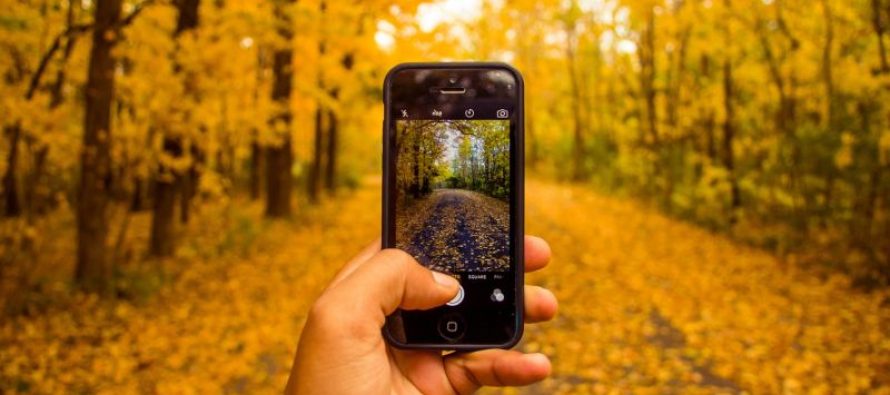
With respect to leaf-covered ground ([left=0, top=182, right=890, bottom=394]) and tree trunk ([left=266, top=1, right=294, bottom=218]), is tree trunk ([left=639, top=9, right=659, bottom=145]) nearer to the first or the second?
leaf-covered ground ([left=0, top=182, right=890, bottom=394])

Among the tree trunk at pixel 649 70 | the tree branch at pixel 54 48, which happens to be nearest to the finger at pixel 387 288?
the tree branch at pixel 54 48

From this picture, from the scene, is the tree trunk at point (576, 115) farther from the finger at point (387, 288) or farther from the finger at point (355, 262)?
the finger at point (387, 288)

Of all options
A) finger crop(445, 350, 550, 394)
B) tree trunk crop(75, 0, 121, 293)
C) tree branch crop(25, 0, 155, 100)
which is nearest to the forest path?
finger crop(445, 350, 550, 394)

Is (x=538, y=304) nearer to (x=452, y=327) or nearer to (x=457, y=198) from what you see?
(x=452, y=327)

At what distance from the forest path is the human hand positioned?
12cm

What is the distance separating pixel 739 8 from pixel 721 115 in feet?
15.4

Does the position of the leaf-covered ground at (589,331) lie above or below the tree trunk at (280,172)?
below

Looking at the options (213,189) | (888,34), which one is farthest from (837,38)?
(213,189)

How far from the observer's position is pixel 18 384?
571 cm

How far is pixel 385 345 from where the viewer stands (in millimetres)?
2107

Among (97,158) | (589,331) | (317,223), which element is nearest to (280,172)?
(317,223)

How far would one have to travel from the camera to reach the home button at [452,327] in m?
2.18

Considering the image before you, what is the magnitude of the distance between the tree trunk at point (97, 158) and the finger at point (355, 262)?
23.5 feet

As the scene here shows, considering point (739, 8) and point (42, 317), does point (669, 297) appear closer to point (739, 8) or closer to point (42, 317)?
point (739, 8)
